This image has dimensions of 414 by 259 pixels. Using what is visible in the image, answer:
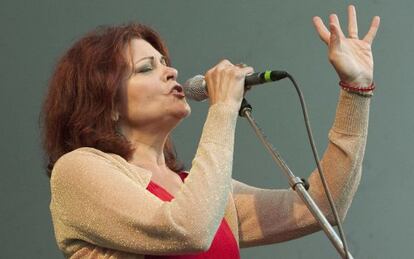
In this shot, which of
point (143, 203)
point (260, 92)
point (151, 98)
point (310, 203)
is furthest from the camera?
point (260, 92)

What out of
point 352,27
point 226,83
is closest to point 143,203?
point 226,83

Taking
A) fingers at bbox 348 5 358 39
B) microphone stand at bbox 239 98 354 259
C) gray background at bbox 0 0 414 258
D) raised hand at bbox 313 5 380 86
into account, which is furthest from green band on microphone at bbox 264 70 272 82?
gray background at bbox 0 0 414 258

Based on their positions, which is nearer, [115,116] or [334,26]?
[334,26]

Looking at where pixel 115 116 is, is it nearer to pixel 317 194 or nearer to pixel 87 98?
pixel 87 98

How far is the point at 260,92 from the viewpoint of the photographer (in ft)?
9.11

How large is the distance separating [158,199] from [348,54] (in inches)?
18.8

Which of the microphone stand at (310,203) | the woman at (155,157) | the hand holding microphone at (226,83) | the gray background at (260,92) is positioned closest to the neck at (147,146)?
the woman at (155,157)

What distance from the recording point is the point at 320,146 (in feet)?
9.04

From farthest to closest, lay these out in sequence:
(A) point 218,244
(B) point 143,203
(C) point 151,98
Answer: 1. (C) point 151,98
2. (A) point 218,244
3. (B) point 143,203

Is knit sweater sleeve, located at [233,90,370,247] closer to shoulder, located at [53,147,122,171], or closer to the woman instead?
the woman

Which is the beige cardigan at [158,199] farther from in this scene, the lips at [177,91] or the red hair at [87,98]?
the lips at [177,91]

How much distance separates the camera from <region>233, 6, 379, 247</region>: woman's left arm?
5.81ft

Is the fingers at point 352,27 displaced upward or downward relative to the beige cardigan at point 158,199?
upward

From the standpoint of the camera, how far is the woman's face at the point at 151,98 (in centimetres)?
185
